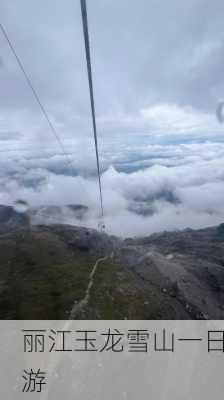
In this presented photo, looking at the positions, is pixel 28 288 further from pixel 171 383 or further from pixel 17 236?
pixel 17 236

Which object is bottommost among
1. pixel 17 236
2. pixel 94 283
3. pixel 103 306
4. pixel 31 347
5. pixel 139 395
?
pixel 139 395

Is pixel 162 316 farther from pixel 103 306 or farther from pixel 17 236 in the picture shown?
pixel 17 236

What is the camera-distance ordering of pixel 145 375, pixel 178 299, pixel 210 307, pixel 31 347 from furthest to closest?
pixel 210 307, pixel 178 299, pixel 145 375, pixel 31 347

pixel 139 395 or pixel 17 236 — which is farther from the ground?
pixel 17 236

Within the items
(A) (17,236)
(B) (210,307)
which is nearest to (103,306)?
(B) (210,307)

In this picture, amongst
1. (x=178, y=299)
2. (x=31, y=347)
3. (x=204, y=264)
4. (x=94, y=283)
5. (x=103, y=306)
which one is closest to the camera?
(x=31, y=347)

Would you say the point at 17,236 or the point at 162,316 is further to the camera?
the point at 17,236
